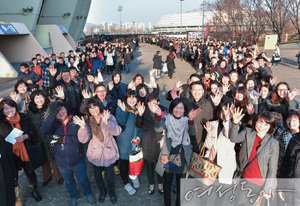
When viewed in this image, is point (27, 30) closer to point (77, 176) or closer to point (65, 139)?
point (65, 139)

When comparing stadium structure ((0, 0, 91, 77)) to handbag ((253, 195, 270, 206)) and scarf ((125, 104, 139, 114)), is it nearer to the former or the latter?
scarf ((125, 104, 139, 114))

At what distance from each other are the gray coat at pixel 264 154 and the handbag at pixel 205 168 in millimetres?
385

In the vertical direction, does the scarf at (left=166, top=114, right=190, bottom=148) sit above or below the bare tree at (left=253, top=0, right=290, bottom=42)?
below

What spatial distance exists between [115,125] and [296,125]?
94.2 inches

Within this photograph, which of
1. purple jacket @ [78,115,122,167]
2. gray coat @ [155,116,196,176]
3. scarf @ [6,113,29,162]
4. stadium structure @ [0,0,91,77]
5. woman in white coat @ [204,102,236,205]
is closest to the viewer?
woman in white coat @ [204,102,236,205]

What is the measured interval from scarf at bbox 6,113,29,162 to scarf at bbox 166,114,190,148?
87.1 inches

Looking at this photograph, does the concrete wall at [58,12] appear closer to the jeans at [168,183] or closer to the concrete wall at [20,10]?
the concrete wall at [20,10]

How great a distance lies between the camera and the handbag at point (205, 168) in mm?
2500

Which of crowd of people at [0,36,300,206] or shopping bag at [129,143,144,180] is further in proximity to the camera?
shopping bag at [129,143,144,180]

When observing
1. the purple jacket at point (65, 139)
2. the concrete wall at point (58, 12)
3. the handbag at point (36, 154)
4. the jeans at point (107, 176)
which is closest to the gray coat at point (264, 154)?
the jeans at point (107, 176)

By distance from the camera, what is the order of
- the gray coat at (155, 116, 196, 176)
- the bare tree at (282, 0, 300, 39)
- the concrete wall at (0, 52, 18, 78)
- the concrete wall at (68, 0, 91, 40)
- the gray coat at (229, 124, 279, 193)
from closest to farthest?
the gray coat at (229, 124, 279, 193) < the gray coat at (155, 116, 196, 176) < the concrete wall at (0, 52, 18, 78) < the bare tree at (282, 0, 300, 39) < the concrete wall at (68, 0, 91, 40)

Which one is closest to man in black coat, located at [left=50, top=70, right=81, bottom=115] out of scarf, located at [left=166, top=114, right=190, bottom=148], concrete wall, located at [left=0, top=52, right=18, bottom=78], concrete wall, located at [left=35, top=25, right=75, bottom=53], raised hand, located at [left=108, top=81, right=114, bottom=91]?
raised hand, located at [left=108, top=81, right=114, bottom=91]

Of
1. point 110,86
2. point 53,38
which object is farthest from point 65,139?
point 53,38

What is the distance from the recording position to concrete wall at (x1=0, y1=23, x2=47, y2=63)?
48.3 feet
